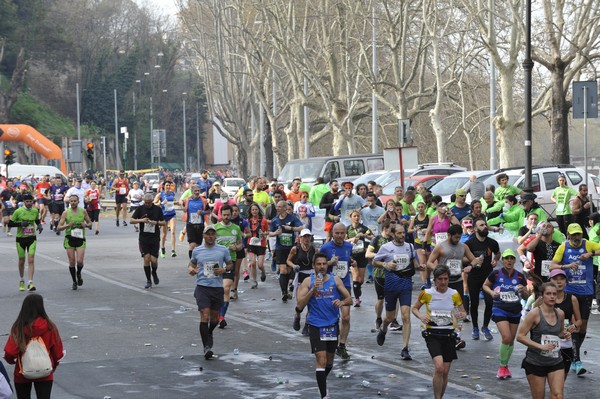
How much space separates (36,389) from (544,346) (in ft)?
13.2

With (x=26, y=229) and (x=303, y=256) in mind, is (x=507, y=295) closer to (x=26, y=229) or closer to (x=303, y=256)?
(x=303, y=256)

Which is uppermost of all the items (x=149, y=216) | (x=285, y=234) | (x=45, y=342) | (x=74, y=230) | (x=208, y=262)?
(x=149, y=216)

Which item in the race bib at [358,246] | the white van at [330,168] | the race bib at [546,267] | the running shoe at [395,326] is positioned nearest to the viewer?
the race bib at [546,267]

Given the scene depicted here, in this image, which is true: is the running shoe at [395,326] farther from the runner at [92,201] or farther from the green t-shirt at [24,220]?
the runner at [92,201]

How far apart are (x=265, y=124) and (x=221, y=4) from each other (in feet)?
40.6

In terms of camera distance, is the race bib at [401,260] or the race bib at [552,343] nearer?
the race bib at [552,343]

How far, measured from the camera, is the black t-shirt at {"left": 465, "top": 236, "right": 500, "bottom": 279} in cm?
1492

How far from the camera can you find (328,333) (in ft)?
37.0

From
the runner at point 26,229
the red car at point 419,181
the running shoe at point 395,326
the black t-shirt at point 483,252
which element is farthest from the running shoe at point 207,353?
the red car at point 419,181

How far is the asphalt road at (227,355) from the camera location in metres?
11.5

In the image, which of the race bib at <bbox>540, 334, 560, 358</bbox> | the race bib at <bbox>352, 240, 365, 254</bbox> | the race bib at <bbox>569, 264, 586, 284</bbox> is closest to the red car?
the race bib at <bbox>352, 240, 365, 254</bbox>

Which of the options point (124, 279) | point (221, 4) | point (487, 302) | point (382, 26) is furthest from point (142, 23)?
point (487, 302)

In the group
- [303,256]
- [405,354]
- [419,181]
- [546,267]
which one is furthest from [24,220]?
[419,181]

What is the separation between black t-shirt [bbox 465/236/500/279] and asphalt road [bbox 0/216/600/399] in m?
0.82
